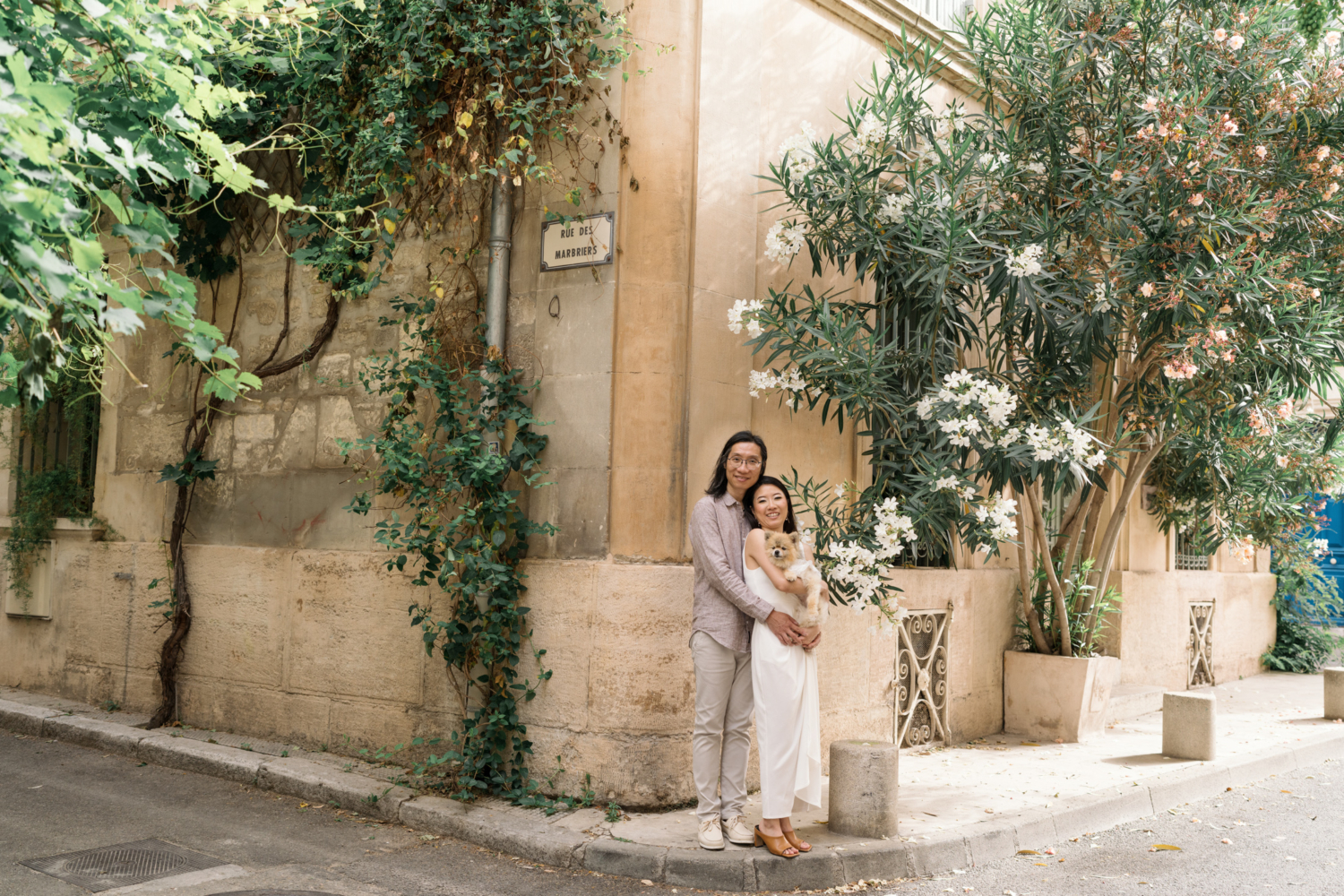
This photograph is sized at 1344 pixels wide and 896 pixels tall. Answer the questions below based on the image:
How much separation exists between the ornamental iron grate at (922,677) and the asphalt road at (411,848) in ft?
5.84

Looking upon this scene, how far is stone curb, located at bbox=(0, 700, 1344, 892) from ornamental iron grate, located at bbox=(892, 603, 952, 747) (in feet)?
5.16

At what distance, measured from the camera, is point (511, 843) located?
5520mm

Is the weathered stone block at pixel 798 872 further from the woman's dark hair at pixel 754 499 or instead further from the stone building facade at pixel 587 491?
the woman's dark hair at pixel 754 499

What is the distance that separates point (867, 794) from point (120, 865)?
3624mm

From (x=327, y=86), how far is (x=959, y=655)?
6138 mm

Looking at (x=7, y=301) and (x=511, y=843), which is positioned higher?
(x=7, y=301)

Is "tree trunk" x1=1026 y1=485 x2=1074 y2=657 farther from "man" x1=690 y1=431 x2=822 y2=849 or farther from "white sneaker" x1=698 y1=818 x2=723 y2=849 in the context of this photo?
"white sneaker" x1=698 y1=818 x2=723 y2=849

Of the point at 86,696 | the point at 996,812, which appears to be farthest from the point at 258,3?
the point at 86,696

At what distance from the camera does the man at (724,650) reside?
5.31m

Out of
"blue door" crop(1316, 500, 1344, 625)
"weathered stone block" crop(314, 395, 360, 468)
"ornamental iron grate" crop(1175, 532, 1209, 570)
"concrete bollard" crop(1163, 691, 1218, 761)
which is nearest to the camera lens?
"weathered stone block" crop(314, 395, 360, 468)

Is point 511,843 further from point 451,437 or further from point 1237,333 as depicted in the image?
point 1237,333

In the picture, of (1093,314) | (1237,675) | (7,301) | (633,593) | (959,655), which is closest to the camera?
(7,301)

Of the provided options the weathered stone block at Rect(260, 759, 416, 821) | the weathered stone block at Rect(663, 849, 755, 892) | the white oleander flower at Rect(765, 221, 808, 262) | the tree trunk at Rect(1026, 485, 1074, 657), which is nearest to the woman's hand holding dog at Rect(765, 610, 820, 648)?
the weathered stone block at Rect(663, 849, 755, 892)

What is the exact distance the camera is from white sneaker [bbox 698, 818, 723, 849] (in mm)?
5211
